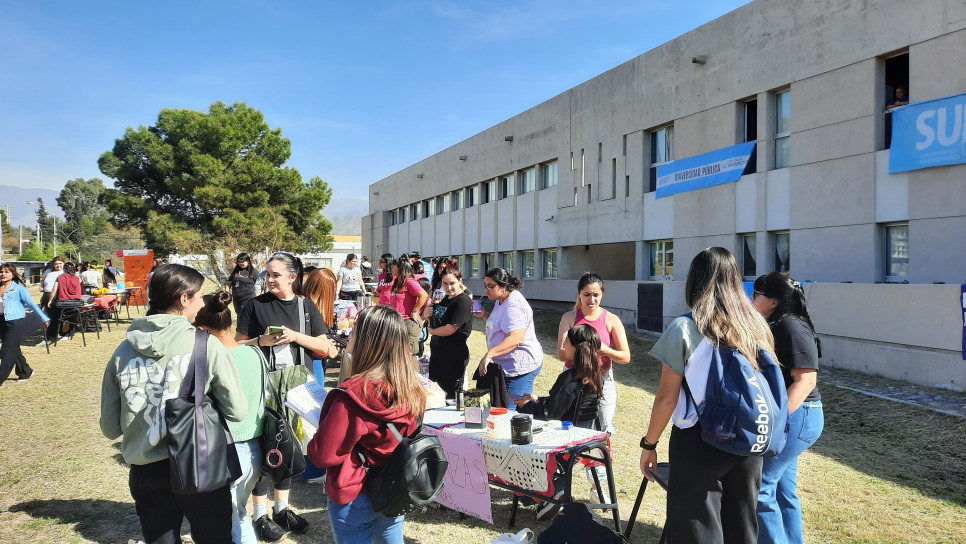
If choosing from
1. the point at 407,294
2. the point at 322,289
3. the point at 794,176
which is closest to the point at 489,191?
the point at 794,176

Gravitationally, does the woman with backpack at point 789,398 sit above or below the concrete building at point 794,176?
below

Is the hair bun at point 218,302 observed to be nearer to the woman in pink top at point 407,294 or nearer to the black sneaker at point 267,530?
the black sneaker at point 267,530

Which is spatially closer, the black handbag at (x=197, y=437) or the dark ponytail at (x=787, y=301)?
the black handbag at (x=197, y=437)

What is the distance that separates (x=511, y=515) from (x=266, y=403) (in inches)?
78.4

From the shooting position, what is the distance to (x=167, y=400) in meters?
2.48

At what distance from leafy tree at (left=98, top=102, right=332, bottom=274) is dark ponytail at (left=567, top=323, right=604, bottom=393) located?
27389 millimetres

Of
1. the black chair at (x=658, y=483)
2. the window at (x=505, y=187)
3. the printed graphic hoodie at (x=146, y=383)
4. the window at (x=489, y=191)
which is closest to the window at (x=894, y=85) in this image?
the black chair at (x=658, y=483)

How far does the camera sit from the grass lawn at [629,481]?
13.5ft

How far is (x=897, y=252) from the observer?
10344 mm

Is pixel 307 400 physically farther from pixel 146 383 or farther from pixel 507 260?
pixel 507 260

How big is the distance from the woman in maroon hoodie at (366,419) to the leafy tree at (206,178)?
2858 cm

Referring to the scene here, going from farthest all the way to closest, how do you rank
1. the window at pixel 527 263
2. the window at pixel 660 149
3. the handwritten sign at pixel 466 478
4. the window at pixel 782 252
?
the window at pixel 527 263 → the window at pixel 660 149 → the window at pixel 782 252 → the handwritten sign at pixel 466 478

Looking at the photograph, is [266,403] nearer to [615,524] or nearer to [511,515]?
[511,515]

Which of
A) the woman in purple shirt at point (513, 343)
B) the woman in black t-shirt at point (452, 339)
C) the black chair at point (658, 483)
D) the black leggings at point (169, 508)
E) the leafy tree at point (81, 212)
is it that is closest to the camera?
the black leggings at point (169, 508)
